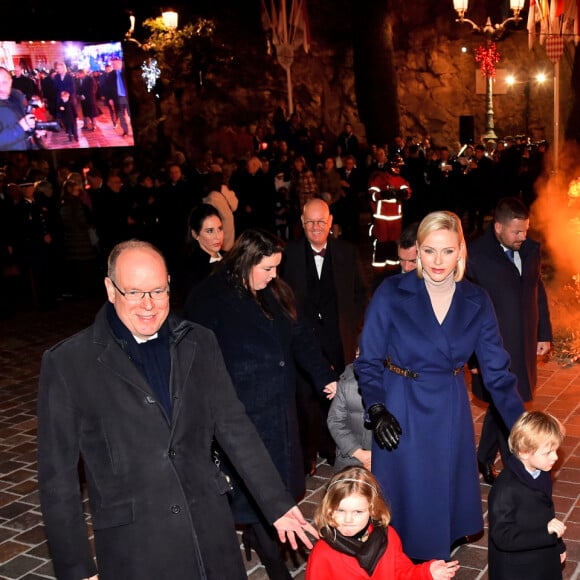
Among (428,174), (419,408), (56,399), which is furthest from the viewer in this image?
(428,174)

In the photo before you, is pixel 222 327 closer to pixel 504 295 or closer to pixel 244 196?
pixel 504 295

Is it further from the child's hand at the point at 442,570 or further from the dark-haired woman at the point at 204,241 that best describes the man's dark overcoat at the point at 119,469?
the dark-haired woman at the point at 204,241

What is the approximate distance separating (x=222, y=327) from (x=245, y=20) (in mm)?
25961

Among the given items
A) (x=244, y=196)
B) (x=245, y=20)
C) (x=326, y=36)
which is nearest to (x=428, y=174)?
(x=244, y=196)

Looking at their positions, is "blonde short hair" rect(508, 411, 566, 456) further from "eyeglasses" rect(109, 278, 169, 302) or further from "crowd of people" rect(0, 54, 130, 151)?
"crowd of people" rect(0, 54, 130, 151)

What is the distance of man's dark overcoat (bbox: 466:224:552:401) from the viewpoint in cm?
597

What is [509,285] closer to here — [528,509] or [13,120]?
[528,509]

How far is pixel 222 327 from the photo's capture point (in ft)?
16.2

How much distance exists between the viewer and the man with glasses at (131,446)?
3.12 m

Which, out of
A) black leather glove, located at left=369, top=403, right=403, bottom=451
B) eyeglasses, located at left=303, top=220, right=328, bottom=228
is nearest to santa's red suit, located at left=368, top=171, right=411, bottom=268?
eyeglasses, located at left=303, top=220, right=328, bottom=228

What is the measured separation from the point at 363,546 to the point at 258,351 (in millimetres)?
1678

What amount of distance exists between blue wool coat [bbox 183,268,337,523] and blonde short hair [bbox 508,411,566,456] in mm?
1453

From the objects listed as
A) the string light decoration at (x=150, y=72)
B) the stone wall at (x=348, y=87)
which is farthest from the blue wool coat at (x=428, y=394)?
the string light decoration at (x=150, y=72)

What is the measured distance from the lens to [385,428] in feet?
13.5
